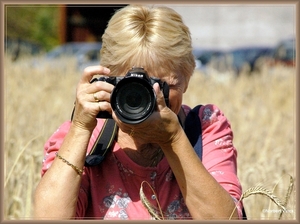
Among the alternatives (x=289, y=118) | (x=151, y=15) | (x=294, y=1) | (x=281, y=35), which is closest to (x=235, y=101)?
(x=289, y=118)

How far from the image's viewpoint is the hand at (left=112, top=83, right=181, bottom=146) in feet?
5.39

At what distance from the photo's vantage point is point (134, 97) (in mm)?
1649

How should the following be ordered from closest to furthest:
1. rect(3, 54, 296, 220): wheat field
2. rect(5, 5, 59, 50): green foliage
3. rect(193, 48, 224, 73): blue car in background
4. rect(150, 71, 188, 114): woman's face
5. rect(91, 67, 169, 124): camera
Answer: rect(91, 67, 169, 124): camera < rect(150, 71, 188, 114): woman's face < rect(3, 54, 296, 220): wheat field < rect(193, 48, 224, 73): blue car in background < rect(5, 5, 59, 50): green foliage

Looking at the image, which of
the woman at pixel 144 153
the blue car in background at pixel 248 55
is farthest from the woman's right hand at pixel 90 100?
the blue car in background at pixel 248 55

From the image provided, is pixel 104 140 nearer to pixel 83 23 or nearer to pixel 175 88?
pixel 175 88

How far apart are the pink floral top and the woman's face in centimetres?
12

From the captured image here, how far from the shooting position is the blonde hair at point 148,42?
1.75 meters

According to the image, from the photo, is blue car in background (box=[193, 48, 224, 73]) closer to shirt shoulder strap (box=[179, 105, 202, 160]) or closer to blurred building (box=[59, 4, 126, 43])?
shirt shoulder strap (box=[179, 105, 202, 160])

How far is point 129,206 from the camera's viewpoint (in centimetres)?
179

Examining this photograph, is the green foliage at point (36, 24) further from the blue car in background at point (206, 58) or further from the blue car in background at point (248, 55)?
the blue car in background at point (206, 58)

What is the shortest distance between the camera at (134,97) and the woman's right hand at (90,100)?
2.0 inches

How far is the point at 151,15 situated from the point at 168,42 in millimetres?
106

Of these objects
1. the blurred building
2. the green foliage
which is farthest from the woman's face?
the green foliage

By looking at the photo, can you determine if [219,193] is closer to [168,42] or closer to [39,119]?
[168,42]
